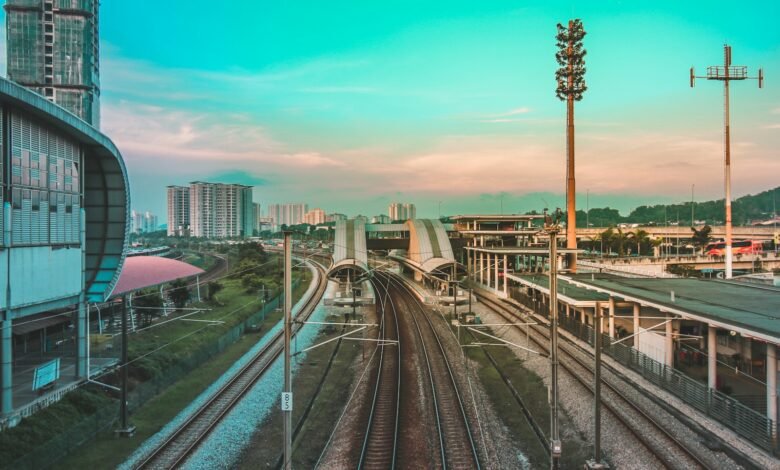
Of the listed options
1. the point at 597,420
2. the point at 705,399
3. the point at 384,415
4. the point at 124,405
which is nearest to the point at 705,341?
the point at 705,399

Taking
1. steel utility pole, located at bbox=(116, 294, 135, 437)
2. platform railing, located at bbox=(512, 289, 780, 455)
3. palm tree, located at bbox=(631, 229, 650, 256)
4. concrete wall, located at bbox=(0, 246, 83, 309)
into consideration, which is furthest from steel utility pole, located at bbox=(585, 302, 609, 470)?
palm tree, located at bbox=(631, 229, 650, 256)

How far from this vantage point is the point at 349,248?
5319 centimetres

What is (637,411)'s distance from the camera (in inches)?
727

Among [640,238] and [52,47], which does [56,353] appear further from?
[640,238]

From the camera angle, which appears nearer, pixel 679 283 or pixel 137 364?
pixel 137 364

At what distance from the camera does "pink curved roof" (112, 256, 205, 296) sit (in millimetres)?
36625

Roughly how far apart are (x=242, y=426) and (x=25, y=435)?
677 centimetres

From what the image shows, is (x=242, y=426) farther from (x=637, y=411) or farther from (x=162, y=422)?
(x=637, y=411)

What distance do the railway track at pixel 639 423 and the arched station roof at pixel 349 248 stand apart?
81.1 feet

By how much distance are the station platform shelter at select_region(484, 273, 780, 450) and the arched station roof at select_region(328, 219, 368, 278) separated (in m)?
19.7

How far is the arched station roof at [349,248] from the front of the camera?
47.8 meters

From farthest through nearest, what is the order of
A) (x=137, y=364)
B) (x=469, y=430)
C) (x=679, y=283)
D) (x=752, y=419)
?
(x=679, y=283), (x=137, y=364), (x=469, y=430), (x=752, y=419)

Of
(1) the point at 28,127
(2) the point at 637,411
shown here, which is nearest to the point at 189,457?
(1) the point at 28,127

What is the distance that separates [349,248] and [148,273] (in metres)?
19.7
